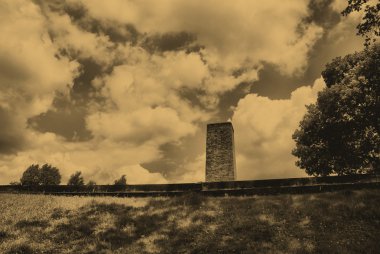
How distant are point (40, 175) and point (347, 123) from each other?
2508 inches

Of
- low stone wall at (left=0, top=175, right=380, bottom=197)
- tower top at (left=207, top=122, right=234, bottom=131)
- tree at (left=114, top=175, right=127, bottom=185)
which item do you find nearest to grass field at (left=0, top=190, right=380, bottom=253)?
low stone wall at (left=0, top=175, right=380, bottom=197)

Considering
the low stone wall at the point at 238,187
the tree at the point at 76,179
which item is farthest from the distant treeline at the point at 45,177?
the low stone wall at the point at 238,187

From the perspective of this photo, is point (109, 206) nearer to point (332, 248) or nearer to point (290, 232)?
point (290, 232)

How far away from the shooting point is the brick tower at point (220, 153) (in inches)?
776

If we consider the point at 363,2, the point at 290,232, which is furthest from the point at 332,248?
the point at 363,2

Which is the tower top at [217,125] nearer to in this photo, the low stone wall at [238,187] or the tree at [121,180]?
the low stone wall at [238,187]

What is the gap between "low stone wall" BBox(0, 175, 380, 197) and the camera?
582 inches

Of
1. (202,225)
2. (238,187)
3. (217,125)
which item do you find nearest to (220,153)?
(217,125)

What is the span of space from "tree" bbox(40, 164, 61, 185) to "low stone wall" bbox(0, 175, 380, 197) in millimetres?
53098

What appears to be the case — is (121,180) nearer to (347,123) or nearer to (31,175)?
(31,175)

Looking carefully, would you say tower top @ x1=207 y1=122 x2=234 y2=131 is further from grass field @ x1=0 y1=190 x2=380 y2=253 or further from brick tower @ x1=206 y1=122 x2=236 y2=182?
grass field @ x1=0 y1=190 x2=380 y2=253

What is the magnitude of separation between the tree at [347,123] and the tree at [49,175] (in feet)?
192

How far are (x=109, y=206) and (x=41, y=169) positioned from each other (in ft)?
205

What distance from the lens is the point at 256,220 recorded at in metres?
11.8
